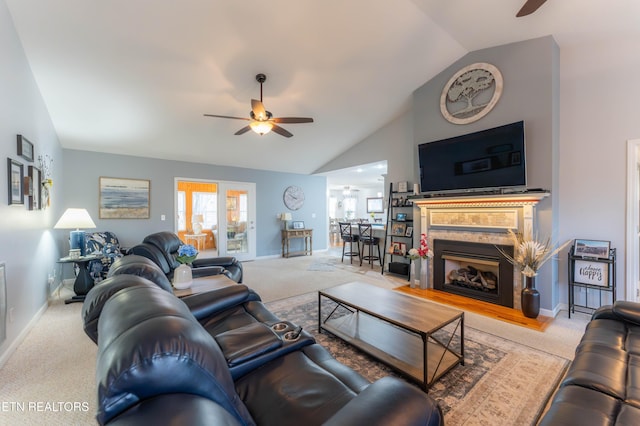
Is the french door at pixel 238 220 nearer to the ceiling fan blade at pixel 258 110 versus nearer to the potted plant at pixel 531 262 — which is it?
the ceiling fan blade at pixel 258 110

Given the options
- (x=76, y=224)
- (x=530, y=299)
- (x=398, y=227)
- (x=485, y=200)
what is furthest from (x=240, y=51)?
(x=530, y=299)

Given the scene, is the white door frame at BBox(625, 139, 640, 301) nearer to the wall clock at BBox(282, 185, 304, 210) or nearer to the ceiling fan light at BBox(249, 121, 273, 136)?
the ceiling fan light at BBox(249, 121, 273, 136)

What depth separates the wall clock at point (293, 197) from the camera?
7.57 m

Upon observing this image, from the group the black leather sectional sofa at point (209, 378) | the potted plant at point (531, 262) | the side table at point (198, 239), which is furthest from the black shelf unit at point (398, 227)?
the side table at point (198, 239)

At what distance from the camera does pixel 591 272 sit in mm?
3221

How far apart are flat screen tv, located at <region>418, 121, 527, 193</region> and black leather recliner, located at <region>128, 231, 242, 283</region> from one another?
10.5ft

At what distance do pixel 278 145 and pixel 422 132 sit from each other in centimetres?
299

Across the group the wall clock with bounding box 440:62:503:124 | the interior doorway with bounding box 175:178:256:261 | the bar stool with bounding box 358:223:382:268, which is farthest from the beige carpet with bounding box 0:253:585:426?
the wall clock with bounding box 440:62:503:124

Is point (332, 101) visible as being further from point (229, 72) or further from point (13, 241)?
point (13, 241)

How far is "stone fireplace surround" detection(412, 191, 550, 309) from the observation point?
3.39m

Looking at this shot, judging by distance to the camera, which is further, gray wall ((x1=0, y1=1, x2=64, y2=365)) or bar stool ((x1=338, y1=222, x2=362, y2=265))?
bar stool ((x1=338, y1=222, x2=362, y2=265))

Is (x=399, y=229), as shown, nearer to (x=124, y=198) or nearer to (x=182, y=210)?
(x=124, y=198)

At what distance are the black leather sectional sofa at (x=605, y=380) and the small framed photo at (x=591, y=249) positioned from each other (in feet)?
5.27

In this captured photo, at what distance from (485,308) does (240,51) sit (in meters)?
4.49
